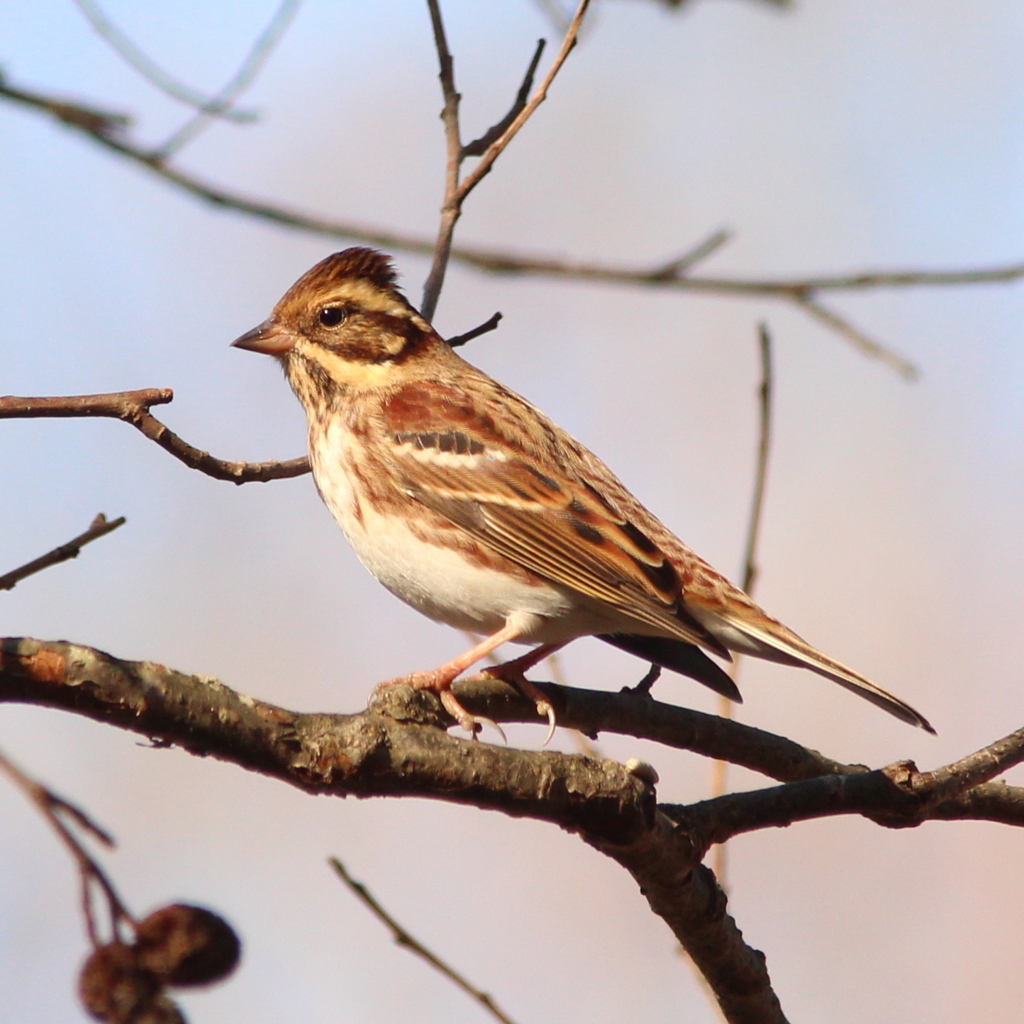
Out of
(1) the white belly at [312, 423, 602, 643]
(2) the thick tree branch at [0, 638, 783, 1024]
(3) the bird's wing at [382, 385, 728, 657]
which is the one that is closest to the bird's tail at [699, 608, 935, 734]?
(3) the bird's wing at [382, 385, 728, 657]

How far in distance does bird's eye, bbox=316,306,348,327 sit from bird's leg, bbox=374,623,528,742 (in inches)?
65.0

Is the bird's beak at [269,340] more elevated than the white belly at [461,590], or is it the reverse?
the bird's beak at [269,340]

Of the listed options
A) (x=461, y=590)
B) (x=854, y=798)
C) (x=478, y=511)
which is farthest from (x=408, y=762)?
(x=478, y=511)

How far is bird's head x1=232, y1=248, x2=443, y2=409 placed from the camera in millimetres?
6082

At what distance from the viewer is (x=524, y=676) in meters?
5.07

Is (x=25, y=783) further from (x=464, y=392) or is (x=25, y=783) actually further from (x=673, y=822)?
(x=464, y=392)

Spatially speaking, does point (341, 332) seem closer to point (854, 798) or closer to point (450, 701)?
point (450, 701)

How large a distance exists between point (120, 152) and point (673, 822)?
3.26 m

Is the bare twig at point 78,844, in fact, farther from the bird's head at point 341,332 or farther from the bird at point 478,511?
the bird's head at point 341,332

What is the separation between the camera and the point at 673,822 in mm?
3426

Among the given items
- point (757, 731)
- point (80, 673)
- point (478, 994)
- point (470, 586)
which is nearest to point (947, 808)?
point (757, 731)

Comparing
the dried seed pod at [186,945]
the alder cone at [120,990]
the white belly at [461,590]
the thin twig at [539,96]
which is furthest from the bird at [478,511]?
the alder cone at [120,990]

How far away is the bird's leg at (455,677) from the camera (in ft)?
13.6

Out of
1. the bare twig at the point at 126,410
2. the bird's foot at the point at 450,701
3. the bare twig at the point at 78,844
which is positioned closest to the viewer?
the bare twig at the point at 78,844
